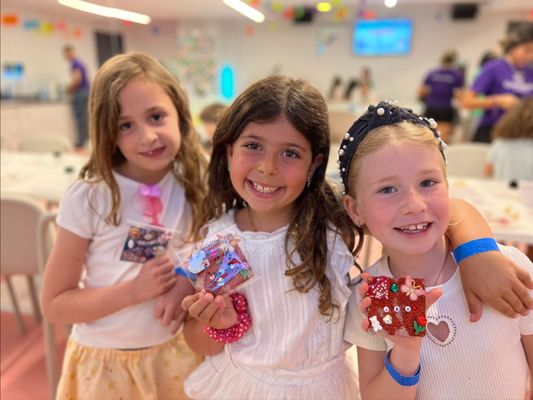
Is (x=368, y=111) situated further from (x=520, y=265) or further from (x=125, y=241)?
(x=125, y=241)

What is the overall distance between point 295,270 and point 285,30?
11044 mm

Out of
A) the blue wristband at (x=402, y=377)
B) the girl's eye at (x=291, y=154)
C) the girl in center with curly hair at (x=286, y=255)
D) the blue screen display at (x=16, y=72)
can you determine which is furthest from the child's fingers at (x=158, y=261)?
the blue screen display at (x=16, y=72)

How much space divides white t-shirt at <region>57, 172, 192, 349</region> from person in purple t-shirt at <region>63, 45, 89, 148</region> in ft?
26.1

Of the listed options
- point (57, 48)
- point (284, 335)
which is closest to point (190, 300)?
point (284, 335)

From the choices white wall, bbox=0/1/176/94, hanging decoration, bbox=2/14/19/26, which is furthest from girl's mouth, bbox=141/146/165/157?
white wall, bbox=0/1/176/94

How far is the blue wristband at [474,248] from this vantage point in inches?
41.7

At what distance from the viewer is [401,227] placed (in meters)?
1.01

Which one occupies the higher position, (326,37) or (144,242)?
(326,37)

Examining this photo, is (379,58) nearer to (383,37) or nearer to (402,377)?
(383,37)

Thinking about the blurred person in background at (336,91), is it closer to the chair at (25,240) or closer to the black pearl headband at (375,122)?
the chair at (25,240)

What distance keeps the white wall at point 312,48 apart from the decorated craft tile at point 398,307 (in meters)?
8.78

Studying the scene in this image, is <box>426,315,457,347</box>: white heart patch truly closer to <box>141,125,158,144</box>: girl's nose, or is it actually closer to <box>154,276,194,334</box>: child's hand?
<box>154,276,194,334</box>: child's hand

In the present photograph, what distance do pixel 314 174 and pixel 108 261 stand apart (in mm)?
763

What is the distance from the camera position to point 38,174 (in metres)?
3.22
